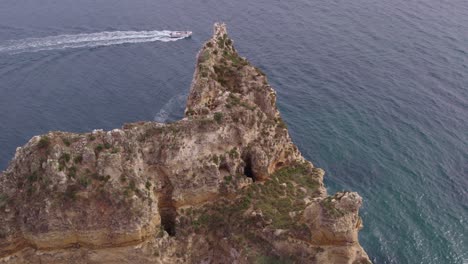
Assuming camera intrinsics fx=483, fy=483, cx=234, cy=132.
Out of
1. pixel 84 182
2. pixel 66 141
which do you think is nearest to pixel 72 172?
pixel 84 182

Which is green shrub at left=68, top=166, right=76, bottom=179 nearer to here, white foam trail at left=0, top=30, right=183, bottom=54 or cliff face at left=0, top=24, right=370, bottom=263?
cliff face at left=0, top=24, right=370, bottom=263

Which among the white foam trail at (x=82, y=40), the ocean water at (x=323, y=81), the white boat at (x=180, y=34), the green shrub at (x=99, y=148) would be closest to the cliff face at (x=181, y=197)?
the green shrub at (x=99, y=148)

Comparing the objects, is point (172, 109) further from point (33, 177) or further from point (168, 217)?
point (33, 177)

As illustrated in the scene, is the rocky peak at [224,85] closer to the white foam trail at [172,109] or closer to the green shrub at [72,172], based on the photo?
the green shrub at [72,172]

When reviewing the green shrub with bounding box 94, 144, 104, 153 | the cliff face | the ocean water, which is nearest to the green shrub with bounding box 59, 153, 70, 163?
the cliff face

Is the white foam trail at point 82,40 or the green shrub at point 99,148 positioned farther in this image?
the white foam trail at point 82,40

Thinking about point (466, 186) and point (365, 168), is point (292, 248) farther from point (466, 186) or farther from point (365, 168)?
point (466, 186)
